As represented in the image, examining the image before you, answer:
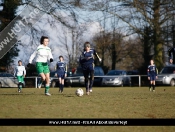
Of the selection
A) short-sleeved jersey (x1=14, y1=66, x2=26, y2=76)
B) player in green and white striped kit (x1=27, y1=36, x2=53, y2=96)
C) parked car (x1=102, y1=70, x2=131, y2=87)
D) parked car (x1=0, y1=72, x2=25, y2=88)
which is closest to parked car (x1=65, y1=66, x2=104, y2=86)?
parked car (x1=102, y1=70, x2=131, y2=87)

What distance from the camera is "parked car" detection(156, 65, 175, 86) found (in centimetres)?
3753

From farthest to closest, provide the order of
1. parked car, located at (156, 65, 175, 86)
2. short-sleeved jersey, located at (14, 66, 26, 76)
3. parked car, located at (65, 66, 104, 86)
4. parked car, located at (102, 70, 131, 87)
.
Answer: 1. parked car, located at (65, 66, 104, 86)
2. parked car, located at (102, 70, 131, 87)
3. parked car, located at (156, 65, 175, 86)
4. short-sleeved jersey, located at (14, 66, 26, 76)

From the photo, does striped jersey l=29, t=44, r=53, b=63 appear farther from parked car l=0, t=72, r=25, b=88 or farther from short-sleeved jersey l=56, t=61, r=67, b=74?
parked car l=0, t=72, r=25, b=88

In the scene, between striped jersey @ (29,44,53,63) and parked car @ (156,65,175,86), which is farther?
parked car @ (156,65,175,86)

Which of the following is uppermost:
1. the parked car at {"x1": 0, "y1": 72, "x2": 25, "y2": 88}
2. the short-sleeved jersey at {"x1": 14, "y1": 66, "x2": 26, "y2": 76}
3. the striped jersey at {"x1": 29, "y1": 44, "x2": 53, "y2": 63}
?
the striped jersey at {"x1": 29, "y1": 44, "x2": 53, "y2": 63}

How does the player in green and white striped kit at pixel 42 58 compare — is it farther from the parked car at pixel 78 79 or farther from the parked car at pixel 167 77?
the parked car at pixel 167 77

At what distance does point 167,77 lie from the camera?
123ft

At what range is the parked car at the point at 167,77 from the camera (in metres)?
37.5

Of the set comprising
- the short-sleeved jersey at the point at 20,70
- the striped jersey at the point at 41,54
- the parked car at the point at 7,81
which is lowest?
the parked car at the point at 7,81

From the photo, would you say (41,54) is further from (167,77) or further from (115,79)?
(167,77)

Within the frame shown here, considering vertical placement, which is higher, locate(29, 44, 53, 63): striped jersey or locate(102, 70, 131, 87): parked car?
locate(29, 44, 53, 63): striped jersey

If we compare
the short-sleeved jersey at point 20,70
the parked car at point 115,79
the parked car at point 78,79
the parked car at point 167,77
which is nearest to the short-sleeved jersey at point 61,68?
the short-sleeved jersey at point 20,70

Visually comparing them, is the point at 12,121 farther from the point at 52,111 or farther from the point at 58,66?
the point at 58,66

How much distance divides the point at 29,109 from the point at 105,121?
10.3ft
